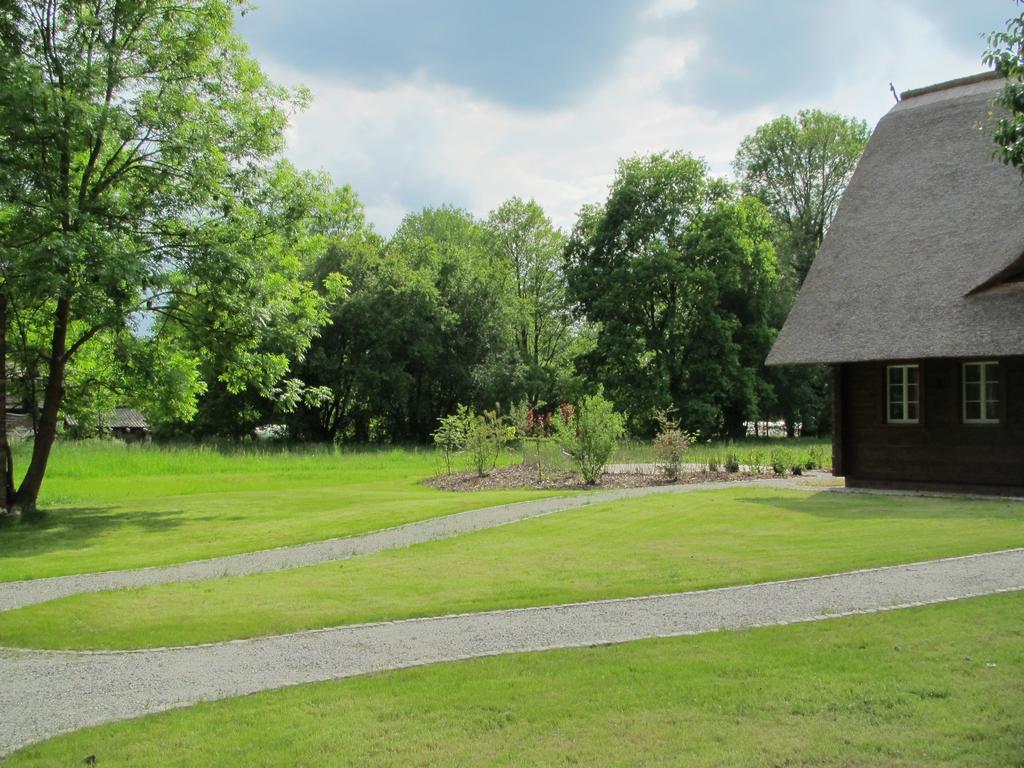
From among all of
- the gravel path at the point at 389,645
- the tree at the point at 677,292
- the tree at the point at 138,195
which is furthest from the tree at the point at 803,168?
the gravel path at the point at 389,645

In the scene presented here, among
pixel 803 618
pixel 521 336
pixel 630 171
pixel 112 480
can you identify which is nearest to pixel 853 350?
pixel 803 618

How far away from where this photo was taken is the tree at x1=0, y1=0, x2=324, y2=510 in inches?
601

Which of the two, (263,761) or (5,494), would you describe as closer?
(263,761)

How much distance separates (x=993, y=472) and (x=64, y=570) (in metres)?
16.8

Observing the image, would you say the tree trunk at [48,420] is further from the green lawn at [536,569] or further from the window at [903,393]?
the window at [903,393]

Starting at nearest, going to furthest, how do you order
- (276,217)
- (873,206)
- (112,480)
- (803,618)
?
(803,618) < (276,217) < (873,206) < (112,480)

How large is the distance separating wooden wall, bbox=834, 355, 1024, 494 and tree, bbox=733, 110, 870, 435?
2928 cm

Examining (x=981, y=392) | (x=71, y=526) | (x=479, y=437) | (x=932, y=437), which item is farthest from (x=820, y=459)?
(x=71, y=526)

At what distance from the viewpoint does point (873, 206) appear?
21.3 meters

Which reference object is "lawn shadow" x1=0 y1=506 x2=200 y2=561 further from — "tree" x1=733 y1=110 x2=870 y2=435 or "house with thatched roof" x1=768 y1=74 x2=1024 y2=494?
"tree" x1=733 y1=110 x2=870 y2=435

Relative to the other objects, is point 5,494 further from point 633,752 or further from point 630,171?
point 630,171

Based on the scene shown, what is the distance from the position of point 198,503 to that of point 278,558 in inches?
299

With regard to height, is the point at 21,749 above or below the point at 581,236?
below

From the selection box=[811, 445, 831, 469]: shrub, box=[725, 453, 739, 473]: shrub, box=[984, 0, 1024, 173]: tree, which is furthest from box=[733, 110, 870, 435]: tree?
→ box=[984, 0, 1024, 173]: tree
